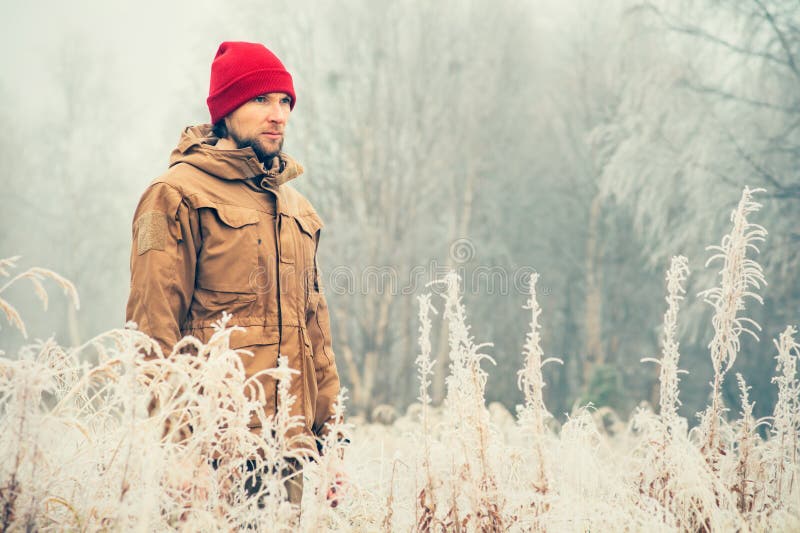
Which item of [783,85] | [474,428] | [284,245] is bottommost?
[474,428]

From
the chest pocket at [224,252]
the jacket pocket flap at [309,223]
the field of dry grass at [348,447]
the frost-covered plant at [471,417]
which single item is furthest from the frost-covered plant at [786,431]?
the chest pocket at [224,252]

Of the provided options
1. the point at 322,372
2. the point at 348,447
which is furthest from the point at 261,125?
the point at 348,447

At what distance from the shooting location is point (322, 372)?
2844mm

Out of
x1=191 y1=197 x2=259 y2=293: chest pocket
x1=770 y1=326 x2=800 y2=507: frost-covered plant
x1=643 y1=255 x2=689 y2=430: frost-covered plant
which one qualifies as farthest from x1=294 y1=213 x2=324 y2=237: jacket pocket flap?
x1=770 y1=326 x2=800 y2=507: frost-covered plant

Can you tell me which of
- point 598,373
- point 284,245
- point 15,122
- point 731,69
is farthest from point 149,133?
point 284,245

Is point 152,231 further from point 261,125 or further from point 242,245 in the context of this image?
point 261,125

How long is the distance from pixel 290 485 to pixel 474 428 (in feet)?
2.21

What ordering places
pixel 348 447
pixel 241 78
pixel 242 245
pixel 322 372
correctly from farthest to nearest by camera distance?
pixel 322 372 < pixel 241 78 < pixel 242 245 < pixel 348 447

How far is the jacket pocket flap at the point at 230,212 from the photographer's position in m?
2.39

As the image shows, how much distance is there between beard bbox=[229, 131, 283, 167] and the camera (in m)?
2.64

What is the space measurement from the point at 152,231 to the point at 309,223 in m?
0.78

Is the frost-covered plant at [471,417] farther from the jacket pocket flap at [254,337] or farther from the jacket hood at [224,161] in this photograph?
the jacket hood at [224,161]

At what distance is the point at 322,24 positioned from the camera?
14.3 metres

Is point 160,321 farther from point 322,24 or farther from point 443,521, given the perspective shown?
point 322,24
